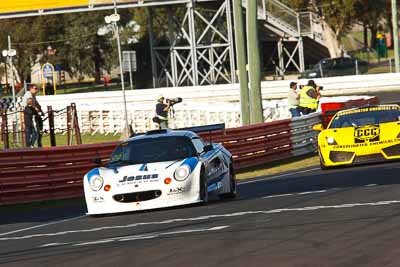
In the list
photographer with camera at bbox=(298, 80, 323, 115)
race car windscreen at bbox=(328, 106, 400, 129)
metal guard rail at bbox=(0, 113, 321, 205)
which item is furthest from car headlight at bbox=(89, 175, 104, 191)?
photographer with camera at bbox=(298, 80, 323, 115)

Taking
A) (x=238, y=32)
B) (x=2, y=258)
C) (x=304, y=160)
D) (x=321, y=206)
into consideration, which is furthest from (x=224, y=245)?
(x=238, y=32)

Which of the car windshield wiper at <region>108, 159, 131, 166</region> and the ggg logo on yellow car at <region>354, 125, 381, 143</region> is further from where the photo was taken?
the ggg logo on yellow car at <region>354, 125, 381, 143</region>

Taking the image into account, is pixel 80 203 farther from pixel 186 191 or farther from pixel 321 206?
pixel 321 206

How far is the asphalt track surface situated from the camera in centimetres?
1044

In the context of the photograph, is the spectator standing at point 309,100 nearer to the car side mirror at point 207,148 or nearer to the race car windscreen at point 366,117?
the race car windscreen at point 366,117

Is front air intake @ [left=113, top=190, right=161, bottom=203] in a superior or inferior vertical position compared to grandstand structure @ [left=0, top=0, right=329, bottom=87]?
inferior

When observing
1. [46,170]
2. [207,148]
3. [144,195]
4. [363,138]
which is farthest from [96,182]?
[363,138]

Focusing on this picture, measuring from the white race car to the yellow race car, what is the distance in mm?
5382

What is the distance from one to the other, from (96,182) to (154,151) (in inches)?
45.4

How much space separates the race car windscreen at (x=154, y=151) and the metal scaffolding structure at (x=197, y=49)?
41497 millimetres

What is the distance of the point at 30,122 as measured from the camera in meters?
29.6

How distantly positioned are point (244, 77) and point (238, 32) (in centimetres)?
147

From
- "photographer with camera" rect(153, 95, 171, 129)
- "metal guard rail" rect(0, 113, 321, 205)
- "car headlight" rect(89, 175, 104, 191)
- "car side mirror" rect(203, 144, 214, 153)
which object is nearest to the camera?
"car headlight" rect(89, 175, 104, 191)

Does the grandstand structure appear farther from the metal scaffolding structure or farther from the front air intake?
the front air intake
